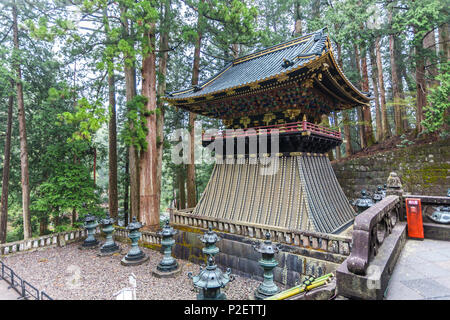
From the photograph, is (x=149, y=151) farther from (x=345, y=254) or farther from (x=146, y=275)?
(x=345, y=254)

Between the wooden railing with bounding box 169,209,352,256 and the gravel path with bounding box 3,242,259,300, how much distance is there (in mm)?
1401

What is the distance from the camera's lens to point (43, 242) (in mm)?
9602

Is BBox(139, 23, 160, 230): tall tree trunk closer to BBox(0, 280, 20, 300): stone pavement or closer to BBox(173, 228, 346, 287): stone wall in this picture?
BBox(173, 228, 346, 287): stone wall

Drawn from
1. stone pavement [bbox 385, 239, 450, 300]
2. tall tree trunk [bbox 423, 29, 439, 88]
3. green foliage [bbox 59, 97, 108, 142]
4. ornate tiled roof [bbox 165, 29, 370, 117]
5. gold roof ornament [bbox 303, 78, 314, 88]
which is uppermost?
tall tree trunk [bbox 423, 29, 439, 88]

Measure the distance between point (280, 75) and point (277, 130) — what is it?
2.07 m

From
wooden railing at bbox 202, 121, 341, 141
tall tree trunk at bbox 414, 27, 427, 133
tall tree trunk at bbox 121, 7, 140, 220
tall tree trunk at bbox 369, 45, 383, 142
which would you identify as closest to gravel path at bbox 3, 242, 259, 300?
tall tree trunk at bbox 121, 7, 140, 220

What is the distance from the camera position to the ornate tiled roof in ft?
24.2

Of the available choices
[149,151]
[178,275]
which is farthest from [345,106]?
[178,275]

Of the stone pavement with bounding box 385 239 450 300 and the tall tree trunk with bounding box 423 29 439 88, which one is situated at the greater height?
the tall tree trunk with bounding box 423 29 439 88

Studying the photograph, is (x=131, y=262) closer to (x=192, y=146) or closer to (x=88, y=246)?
(x=88, y=246)


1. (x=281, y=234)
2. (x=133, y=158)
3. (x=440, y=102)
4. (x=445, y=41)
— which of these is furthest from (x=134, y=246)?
(x=445, y=41)

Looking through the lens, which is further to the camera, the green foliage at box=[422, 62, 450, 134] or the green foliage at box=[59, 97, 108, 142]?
the green foliage at box=[422, 62, 450, 134]

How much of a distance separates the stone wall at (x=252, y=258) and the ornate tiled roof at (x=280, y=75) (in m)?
5.29

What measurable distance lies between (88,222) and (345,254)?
9.76 m
